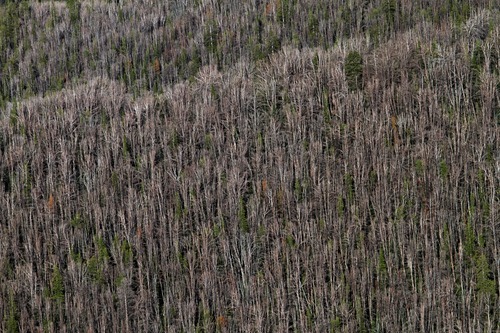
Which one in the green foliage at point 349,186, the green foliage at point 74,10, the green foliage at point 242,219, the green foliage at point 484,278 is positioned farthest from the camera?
the green foliage at point 74,10

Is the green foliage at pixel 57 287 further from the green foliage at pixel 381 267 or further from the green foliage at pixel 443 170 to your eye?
the green foliage at pixel 443 170

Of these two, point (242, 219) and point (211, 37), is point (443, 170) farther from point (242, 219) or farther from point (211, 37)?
point (211, 37)

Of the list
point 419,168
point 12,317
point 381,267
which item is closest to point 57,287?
point 12,317

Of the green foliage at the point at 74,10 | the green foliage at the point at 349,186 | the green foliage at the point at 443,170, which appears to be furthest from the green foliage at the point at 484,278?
the green foliage at the point at 74,10

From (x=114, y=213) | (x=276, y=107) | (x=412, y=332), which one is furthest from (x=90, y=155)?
(x=412, y=332)

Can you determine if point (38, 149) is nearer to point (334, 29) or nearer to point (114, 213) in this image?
point (114, 213)
